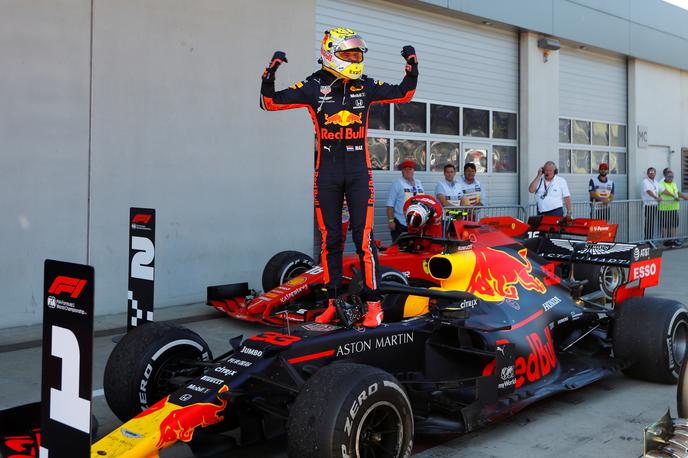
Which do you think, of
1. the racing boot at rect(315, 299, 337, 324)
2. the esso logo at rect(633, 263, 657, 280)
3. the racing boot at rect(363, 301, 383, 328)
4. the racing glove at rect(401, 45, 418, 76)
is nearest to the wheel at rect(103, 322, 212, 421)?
the racing boot at rect(315, 299, 337, 324)

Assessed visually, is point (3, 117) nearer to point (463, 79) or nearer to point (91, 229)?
point (91, 229)

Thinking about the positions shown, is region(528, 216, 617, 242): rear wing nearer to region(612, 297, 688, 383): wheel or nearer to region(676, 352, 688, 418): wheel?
region(612, 297, 688, 383): wheel

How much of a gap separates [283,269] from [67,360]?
18.2ft

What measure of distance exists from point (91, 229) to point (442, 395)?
5.20m

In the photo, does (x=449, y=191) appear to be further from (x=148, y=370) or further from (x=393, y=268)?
(x=148, y=370)

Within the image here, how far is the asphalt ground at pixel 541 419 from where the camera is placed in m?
4.12

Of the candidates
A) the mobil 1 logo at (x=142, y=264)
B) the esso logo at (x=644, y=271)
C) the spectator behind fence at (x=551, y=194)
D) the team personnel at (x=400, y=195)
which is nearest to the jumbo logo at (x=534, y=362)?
the esso logo at (x=644, y=271)

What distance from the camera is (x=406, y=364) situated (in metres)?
4.40

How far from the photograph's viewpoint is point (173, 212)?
8.81 m

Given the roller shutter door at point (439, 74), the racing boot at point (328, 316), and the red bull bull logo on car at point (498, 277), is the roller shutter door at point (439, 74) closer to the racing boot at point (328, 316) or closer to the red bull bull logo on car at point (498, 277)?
the red bull bull logo on car at point (498, 277)

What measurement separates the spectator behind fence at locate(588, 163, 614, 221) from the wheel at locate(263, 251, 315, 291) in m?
8.05

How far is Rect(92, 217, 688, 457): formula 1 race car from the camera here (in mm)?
3365

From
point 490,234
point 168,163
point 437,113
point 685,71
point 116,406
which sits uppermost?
point 685,71

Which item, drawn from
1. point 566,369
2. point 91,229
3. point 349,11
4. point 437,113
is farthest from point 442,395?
point 437,113
